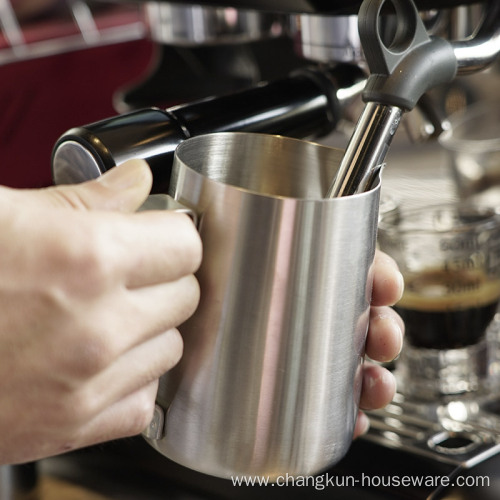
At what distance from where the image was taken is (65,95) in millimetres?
889

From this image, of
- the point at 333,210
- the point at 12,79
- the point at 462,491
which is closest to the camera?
the point at 333,210

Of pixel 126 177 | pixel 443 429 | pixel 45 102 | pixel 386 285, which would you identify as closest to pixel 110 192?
pixel 126 177

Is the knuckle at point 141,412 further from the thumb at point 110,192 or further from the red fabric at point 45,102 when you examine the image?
the red fabric at point 45,102

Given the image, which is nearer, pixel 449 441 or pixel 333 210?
pixel 333 210

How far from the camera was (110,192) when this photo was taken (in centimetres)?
29

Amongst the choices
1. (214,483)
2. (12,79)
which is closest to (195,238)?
(214,483)

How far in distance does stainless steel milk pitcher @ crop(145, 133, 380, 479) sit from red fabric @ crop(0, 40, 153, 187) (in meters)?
0.54

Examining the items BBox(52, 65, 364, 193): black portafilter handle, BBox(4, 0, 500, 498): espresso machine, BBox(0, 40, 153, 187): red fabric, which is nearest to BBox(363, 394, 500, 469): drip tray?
BBox(4, 0, 500, 498): espresso machine

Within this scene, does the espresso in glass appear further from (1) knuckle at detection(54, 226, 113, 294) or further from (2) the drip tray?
(1) knuckle at detection(54, 226, 113, 294)

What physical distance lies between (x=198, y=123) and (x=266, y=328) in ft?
0.42

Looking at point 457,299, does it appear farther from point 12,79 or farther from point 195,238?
point 12,79

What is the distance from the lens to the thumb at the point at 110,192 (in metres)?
0.28

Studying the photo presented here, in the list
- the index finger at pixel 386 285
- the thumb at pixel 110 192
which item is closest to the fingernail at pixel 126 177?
the thumb at pixel 110 192

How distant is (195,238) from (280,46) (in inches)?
17.4
